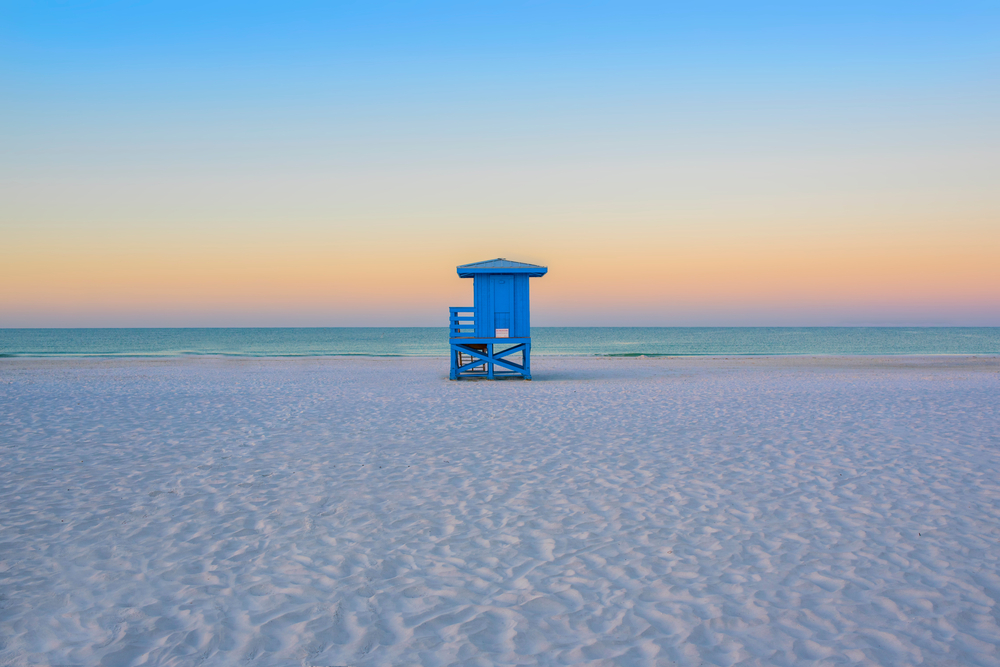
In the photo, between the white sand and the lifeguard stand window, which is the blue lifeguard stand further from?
the white sand

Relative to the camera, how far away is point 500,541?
454 cm

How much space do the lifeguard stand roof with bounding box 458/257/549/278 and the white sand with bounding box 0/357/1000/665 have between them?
21.3ft

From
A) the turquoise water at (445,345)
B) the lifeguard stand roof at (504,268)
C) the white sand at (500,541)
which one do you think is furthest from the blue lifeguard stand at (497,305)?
the turquoise water at (445,345)

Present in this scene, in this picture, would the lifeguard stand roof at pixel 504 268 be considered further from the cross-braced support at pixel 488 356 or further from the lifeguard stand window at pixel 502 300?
the cross-braced support at pixel 488 356

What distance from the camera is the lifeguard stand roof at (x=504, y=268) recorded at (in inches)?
615

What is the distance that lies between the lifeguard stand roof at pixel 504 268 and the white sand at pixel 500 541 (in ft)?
21.3

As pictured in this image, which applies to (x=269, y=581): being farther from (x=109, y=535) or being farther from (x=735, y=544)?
(x=735, y=544)

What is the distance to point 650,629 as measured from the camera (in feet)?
10.8

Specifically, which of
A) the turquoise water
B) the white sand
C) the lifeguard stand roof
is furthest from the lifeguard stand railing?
the turquoise water

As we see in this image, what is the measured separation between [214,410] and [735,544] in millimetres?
9326

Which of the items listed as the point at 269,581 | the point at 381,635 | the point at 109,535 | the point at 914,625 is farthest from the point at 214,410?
the point at 914,625

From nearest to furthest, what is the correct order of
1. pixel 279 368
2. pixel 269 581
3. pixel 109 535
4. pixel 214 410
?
pixel 269 581, pixel 109 535, pixel 214 410, pixel 279 368

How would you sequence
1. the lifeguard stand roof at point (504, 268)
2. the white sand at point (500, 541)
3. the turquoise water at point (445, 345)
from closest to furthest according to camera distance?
the white sand at point (500, 541) < the lifeguard stand roof at point (504, 268) < the turquoise water at point (445, 345)

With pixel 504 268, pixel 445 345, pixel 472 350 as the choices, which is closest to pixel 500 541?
pixel 504 268
